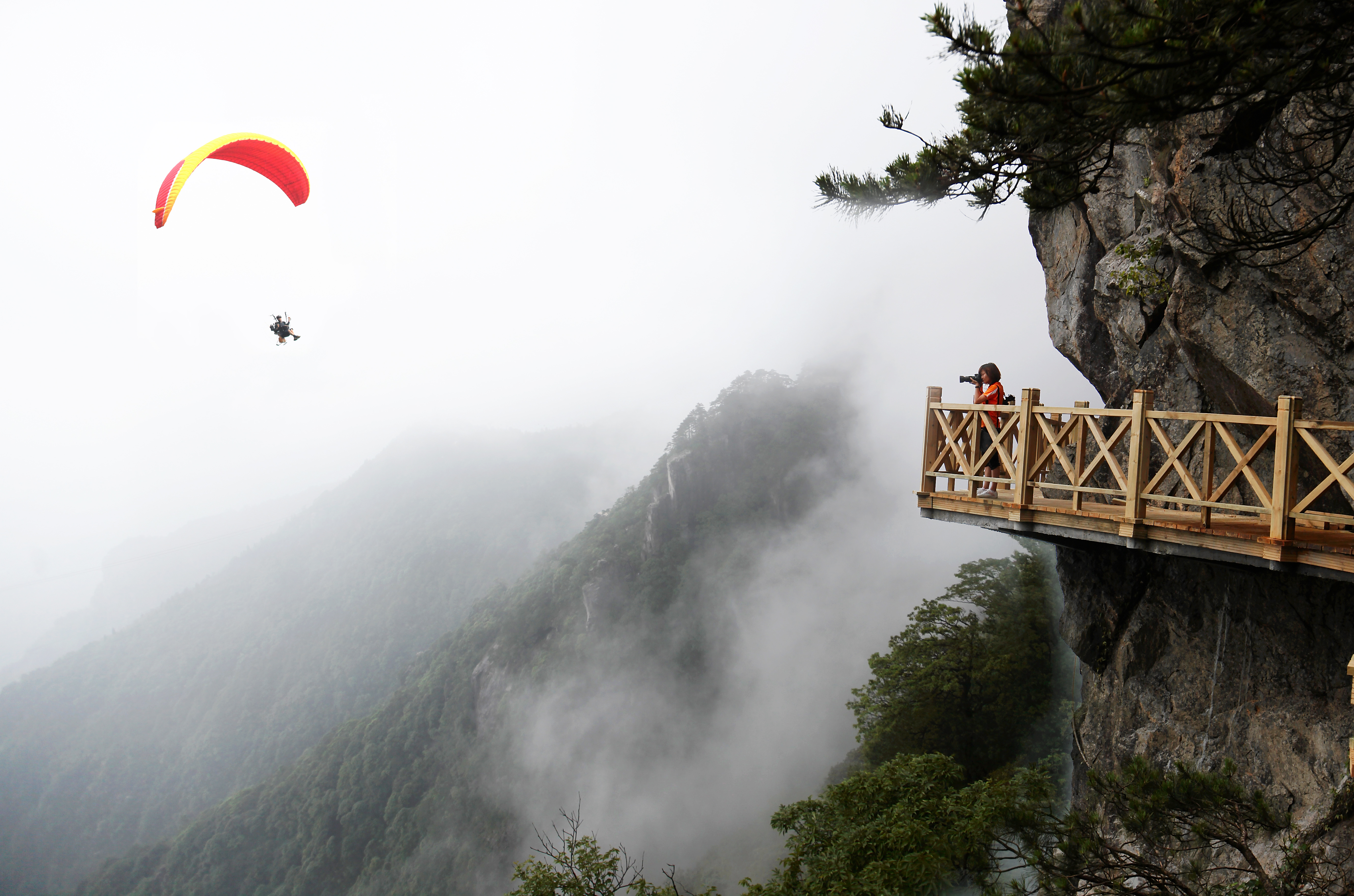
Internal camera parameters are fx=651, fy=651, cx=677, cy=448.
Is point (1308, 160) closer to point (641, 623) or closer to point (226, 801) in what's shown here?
point (641, 623)

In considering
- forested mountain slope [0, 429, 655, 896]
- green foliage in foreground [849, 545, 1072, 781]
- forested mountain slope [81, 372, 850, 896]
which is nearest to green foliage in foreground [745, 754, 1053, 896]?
green foliage in foreground [849, 545, 1072, 781]

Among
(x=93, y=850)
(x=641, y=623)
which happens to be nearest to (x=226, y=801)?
(x=93, y=850)

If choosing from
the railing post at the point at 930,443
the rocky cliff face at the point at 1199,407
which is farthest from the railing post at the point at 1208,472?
the railing post at the point at 930,443

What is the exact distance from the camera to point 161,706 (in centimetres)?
9719

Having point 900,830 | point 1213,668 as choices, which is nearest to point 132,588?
point 900,830

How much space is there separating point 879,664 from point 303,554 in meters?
133

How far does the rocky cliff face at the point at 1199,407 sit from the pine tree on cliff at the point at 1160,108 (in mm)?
337

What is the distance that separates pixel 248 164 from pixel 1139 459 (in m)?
17.1

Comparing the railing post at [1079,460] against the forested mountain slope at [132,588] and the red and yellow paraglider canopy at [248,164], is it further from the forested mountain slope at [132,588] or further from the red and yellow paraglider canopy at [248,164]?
the forested mountain slope at [132,588]

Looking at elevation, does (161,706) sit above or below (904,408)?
below

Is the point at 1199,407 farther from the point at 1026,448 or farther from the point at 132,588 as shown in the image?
the point at 132,588

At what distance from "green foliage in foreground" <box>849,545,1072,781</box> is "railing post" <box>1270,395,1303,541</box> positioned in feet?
58.2

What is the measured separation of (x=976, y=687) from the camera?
2108 cm

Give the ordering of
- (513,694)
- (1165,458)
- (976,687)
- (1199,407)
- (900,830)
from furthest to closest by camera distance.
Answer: (513,694)
(976,687)
(900,830)
(1199,407)
(1165,458)
